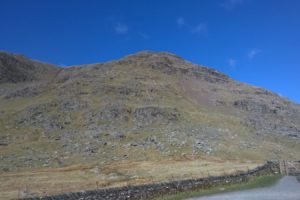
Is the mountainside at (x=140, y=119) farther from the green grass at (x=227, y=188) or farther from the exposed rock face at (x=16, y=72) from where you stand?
the green grass at (x=227, y=188)

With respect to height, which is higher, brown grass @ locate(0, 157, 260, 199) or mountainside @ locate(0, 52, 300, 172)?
mountainside @ locate(0, 52, 300, 172)

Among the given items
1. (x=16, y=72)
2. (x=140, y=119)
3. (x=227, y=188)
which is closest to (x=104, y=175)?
(x=227, y=188)

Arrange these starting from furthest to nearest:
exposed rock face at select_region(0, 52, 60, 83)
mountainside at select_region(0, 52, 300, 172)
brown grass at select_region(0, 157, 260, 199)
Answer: exposed rock face at select_region(0, 52, 60, 83) < mountainside at select_region(0, 52, 300, 172) < brown grass at select_region(0, 157, 260, 199)

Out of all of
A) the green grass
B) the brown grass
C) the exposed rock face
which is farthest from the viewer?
the exposed rock face

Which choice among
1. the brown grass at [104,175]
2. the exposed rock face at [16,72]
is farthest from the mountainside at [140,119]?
the exposed rock face at [16,72]

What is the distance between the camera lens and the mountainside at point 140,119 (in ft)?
265

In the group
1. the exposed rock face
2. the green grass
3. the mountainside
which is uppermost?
the exposed rock face

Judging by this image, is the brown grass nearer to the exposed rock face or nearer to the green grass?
the green grass

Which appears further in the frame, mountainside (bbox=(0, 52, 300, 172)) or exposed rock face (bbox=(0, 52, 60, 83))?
exposed rock face (bbox=(0, 52, 60, 83))

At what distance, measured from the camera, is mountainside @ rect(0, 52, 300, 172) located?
265ft

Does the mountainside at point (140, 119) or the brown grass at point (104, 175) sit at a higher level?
the mountainside at point (140, 119)

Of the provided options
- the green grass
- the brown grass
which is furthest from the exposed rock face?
the green grass

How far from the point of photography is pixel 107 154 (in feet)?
258

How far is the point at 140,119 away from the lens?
9850cm
